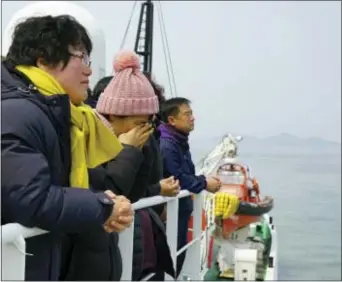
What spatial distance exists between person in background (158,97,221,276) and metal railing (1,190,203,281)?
0.31 ft

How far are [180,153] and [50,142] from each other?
186 centimetres

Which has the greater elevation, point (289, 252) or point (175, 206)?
point (175, 206)

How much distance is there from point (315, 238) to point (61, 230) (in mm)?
25393

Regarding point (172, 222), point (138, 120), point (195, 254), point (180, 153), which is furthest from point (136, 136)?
point (195, 254)

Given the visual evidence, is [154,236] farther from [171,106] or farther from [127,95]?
[171,106]

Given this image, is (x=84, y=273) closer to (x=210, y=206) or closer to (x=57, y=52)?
(x=57, y=52)

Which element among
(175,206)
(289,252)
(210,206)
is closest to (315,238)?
(289,252)

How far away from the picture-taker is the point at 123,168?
182 centimetres

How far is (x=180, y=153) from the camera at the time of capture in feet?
10.4

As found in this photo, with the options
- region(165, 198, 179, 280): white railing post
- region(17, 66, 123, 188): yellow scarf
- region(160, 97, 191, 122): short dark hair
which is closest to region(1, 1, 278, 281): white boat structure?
region(165, 198, 179, 280): white railing post

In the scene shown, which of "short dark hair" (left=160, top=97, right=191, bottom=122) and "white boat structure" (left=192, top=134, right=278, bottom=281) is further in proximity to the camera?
"white boat structure" (left=192, top=134, right=278, bottom=281)

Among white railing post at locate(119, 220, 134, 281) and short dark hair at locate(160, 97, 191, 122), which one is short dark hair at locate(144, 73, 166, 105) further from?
white railing post at locate(119, 220, 134, 281)

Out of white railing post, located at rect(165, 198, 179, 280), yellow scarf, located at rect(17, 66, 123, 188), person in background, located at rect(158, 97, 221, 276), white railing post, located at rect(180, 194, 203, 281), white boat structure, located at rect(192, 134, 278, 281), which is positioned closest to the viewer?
yellow scarf, located at rect(17, 66, 123, 188)

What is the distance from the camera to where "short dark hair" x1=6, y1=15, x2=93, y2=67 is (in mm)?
1479
